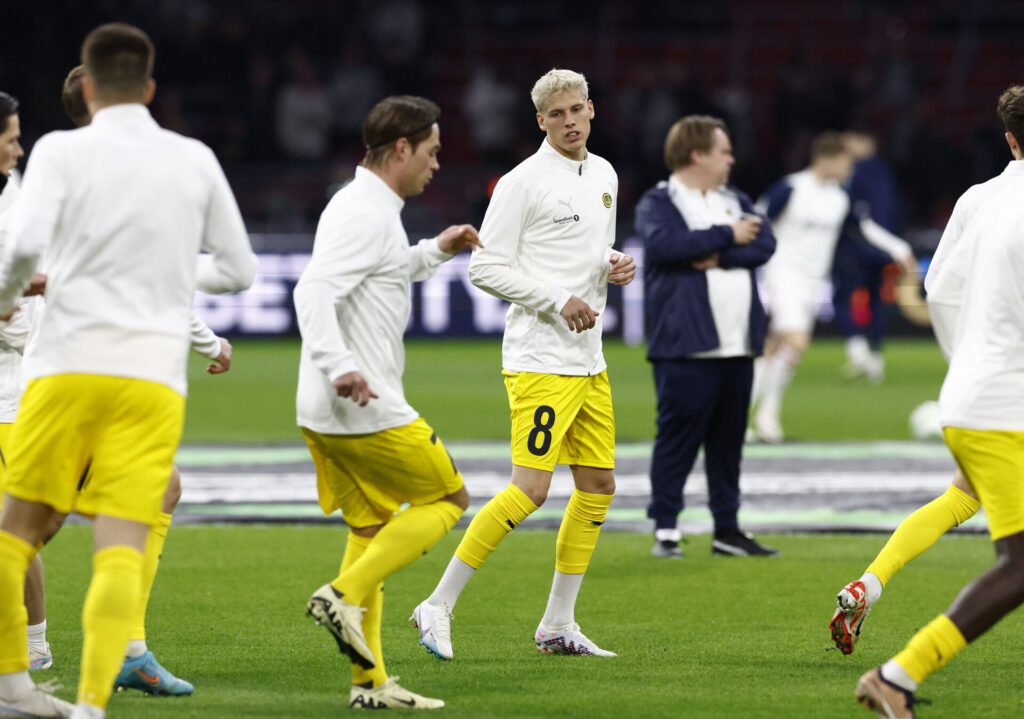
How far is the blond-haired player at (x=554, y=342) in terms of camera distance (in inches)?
239

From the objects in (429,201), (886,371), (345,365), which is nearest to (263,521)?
(345,365)

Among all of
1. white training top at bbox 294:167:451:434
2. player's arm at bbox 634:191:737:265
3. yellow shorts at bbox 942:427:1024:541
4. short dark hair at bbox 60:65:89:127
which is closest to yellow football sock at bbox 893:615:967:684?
yellow shorts at bbox 942:427:1024:541

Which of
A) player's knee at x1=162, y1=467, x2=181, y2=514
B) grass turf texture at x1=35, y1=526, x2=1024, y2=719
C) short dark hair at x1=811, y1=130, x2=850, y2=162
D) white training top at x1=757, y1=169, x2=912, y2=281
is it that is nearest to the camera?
grass turf texture at x1=35, y1=526, x2=1024, y2=719

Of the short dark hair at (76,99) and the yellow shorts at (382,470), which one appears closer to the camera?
the yellow shorts at (382,470)

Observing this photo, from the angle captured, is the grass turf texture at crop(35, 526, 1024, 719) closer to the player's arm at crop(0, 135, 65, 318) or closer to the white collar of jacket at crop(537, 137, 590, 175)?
→ the player's arm at crop(0, 135, 65, 318)

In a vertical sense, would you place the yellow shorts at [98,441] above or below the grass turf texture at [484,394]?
above

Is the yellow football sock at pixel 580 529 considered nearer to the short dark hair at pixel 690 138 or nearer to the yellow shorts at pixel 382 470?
the yellow shorts at pixel 382 470

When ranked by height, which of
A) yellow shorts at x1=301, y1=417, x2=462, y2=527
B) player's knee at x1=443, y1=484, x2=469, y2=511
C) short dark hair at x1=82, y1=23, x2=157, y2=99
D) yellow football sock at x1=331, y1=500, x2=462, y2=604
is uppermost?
short dark hair at x1=82, y1=23, x2=157, y2=99

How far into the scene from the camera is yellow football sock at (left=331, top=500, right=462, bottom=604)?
4875mm

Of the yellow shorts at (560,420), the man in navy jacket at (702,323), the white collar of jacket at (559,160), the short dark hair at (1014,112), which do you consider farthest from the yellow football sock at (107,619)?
the man in navy jacket at (702,323)

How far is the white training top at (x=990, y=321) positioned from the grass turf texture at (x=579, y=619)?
3.54ft

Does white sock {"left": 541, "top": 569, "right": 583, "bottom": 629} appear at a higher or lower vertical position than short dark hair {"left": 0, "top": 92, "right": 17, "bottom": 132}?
lower

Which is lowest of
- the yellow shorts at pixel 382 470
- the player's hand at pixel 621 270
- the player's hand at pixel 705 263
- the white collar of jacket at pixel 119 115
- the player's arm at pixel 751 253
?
the yellow shorts at pixel 382 470

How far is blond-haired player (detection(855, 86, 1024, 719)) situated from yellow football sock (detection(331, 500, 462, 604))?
1.44m
